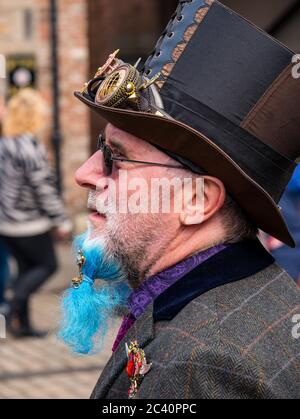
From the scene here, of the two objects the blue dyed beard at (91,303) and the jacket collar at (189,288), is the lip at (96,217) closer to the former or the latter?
the blue dyed beard at (91,303)

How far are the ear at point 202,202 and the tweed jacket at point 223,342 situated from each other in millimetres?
103

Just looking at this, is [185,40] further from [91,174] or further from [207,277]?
[207,277]

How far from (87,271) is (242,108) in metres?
0.55

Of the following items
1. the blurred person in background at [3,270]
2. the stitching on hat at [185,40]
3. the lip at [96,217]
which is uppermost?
the stitching on hat at [185,40]

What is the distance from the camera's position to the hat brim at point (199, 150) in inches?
80.5

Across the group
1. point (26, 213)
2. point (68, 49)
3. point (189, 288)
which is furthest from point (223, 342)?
point (68, 49)

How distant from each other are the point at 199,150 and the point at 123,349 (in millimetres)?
495

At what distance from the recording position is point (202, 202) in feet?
6.99

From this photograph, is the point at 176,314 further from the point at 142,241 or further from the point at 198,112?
the point at 198,112

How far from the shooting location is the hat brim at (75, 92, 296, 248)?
204 cm

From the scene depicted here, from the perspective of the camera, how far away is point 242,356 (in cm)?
188

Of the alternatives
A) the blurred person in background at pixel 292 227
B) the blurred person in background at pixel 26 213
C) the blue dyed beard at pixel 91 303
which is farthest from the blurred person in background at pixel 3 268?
the blue dyed beard at pixel 91 303

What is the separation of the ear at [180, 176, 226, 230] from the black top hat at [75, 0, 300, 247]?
0.03 metres

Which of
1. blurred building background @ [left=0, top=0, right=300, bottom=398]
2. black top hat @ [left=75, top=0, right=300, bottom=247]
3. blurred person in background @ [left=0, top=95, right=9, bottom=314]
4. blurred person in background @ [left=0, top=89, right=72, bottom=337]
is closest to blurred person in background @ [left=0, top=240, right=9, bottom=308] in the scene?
blurred person in background @ [left=0, top=95, right=9, bottom=314]
